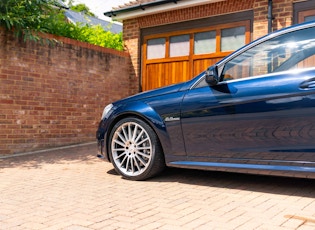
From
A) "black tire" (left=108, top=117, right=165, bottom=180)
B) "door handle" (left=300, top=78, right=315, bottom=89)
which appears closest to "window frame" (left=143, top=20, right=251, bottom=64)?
"black tire" (left=108, top=117, right=165, bottom=180)

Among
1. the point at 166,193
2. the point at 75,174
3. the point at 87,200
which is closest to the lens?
the point at 87,200

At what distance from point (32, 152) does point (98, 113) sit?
2184 millimetres

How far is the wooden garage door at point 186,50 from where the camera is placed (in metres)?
8.62

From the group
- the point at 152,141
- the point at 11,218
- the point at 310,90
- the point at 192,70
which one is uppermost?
the point at 192,70

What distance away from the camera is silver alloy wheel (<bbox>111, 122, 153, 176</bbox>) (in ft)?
14.7

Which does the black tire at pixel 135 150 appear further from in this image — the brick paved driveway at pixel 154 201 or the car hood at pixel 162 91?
the car hood at pixel 162 91

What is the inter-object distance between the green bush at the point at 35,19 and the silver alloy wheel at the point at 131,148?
11.9 ft

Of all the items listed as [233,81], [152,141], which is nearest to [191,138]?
[152,141]

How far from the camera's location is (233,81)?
396 centimetres

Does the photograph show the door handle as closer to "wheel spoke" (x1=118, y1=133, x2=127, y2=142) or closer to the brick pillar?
"wheel spoke" (x1=118, y1=133, x2=127, y2=142)

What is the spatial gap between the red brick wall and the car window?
4920 millimetres

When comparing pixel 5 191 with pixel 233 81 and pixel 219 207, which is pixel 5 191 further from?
pixel 233 81

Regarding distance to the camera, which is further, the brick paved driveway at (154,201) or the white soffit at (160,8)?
the white soffit at (160,8)

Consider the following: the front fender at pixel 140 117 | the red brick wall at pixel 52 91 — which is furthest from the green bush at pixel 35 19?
the front fender at pixel 140 117
